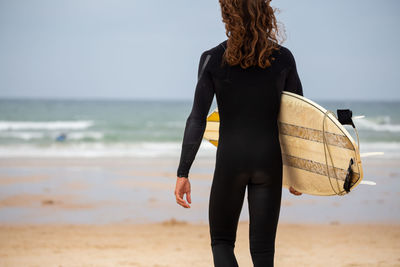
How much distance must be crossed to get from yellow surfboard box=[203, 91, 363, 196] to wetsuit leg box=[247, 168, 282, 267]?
22 centimetres

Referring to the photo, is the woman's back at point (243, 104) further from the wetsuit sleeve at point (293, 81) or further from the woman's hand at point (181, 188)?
the woman's hand at point (181, 188)

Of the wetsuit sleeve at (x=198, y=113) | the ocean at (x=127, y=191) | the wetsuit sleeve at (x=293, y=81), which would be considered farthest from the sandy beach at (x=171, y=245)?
the wetsuit sleeve at (x=293, y=81)

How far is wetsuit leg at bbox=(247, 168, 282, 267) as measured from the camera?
2076 mm

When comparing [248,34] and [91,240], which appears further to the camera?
[91,240]

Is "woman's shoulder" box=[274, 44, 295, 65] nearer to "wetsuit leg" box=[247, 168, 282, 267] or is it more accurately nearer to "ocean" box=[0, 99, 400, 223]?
"wetsuit leg" box=[247, 168, 282, 267]

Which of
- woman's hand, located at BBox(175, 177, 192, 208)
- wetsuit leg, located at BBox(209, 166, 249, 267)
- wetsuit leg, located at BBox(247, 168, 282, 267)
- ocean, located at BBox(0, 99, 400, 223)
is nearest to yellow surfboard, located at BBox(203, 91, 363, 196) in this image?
wetsuit leg, located at BBox(247, 168, 282, 267)

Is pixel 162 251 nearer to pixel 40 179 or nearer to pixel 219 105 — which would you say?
pixel 219 105

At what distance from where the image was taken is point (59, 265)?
14.0 feet

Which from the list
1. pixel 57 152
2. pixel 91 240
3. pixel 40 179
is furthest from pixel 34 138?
pixel 91 240

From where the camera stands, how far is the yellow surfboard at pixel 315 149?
2.13 meters

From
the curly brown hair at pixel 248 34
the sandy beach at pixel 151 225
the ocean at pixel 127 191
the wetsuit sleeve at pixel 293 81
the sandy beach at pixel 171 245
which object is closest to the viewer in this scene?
the curly brown hair at pixel 248 34

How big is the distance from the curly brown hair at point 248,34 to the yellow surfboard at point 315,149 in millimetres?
231

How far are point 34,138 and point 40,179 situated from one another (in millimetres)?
11595

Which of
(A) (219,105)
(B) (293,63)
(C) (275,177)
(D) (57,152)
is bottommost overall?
(D) (57,152)
